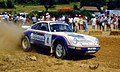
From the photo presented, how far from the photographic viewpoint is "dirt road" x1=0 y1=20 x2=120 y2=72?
10648 millimetres

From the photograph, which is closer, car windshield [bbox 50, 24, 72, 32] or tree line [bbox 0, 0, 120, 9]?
car windshield [bbox 50, 24, 72, 32]

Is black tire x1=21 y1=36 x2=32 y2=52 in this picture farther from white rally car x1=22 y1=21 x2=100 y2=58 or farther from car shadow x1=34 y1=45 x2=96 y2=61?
car shadow x1=34 y1=45 x2=96 y2=61

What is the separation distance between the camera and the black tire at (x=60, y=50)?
13.0 meters

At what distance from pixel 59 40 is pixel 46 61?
1444 millimetres

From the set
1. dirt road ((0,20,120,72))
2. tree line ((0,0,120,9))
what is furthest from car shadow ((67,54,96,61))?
tree line ((0,0,120,9))

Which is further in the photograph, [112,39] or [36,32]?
[112,39]

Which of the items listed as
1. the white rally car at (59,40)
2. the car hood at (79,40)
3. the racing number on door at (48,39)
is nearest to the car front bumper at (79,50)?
the white rally car at (59,40)

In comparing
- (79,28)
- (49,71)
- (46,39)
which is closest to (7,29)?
(46,39)

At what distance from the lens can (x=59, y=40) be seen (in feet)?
43.3

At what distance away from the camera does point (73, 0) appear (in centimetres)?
10106

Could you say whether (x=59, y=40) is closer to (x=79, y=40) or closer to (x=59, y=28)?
(x=79, y=40)

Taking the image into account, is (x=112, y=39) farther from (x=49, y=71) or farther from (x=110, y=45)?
(x=49, y=71)

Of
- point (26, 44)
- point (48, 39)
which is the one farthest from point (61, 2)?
point (48, 39)

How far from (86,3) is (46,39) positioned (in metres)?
76.7
